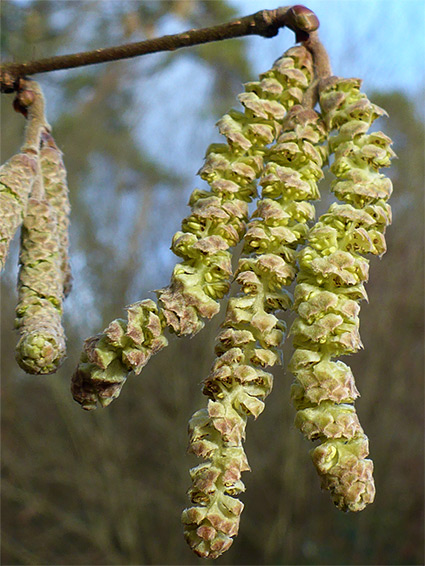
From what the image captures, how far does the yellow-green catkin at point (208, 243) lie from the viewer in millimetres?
484

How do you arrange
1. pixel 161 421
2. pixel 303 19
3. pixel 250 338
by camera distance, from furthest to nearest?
pixel 161 421
pixel 303 19
pixel 250 338

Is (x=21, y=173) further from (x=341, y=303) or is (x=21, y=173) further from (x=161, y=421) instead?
(x=161, y=421)

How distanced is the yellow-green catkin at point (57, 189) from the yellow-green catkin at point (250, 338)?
0.30m

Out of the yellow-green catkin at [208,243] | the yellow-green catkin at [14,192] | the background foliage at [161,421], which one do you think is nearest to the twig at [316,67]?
the yellow-green catkin at [208,243]

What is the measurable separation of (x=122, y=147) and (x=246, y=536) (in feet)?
10.5

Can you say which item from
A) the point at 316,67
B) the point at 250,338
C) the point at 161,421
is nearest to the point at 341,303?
the point at 250,338

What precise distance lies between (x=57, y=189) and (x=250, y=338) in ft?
1.29

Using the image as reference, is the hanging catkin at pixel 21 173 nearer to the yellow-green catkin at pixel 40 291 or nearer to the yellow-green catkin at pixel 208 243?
the yellow-green catkin at pixel 40 291

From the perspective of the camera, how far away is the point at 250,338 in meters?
0.48

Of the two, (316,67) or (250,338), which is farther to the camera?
(316,67)

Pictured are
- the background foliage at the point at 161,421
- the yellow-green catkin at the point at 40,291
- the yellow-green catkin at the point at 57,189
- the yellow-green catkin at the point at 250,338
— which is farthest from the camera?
the background foliage at the point at 161,421

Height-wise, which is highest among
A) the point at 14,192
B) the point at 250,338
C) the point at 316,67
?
the point at 316,67

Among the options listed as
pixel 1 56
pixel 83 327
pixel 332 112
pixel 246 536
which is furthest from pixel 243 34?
pixel 246 536

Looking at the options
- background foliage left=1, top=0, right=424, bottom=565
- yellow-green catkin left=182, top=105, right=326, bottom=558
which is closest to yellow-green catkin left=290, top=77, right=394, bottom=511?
yellow-green catkin left=182, top=105, right=326, bottom=558
